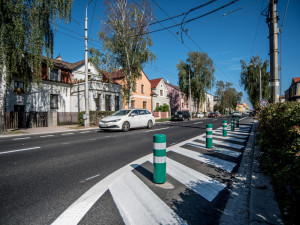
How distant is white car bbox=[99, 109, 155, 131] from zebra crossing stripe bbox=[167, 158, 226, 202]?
780cm

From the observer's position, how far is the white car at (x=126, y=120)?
11742 millimetres

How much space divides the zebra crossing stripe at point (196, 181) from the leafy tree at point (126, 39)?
18034 mm

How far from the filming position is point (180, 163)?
4.67m

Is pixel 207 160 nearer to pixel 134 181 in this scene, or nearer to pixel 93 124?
pixel 134 181

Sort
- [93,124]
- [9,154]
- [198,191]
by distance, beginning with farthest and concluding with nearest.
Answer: [93,124], [9,154], [198,191]

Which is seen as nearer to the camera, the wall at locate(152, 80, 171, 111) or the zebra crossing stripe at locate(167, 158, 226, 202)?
the zebra crossing stripe at locate(167, 158, 226, 202)

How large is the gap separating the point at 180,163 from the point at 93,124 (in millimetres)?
14936

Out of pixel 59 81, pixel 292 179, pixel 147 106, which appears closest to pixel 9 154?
pixel 292 179

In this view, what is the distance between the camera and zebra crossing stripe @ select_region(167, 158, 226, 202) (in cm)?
297

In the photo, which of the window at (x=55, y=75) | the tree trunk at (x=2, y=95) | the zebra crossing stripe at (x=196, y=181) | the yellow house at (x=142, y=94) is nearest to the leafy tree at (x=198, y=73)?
the yellow house at (x=142, y=94)

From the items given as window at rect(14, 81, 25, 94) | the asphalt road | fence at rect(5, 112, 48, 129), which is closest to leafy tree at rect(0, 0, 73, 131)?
fence at rect(5, 112, 48, 129)

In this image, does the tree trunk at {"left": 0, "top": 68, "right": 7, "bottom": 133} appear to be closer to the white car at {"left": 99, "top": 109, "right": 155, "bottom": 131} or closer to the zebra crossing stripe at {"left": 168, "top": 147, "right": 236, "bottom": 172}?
the white car at {"left": 99, "top": 109, "right": 155, "bottom": 131}

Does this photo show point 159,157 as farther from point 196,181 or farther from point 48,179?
point 48,179

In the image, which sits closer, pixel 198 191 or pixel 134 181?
pixel 198 191
